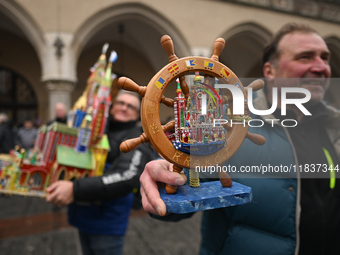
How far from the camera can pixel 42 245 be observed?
2.99 metres

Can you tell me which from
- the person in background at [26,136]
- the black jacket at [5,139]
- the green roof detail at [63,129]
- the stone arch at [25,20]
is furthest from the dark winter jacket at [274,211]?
the stone arch at [25,20]

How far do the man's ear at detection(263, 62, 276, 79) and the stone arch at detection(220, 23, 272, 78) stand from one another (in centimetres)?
557

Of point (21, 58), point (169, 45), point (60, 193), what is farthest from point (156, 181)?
point (21, 58)

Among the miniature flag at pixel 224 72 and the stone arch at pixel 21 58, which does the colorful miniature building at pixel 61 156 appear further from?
Result: the stone arch at pixel 21 58

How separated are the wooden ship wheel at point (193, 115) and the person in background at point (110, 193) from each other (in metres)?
0.87

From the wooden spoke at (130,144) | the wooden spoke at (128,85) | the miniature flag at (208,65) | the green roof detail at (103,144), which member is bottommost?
the green roof detail at (103,144)

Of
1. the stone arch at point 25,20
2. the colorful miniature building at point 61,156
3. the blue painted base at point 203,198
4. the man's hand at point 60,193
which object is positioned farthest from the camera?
the stone arch at point 25,20

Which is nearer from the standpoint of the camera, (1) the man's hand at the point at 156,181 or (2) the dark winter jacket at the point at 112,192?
(1) the man's hand at the point at 156,181

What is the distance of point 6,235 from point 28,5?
4.54 m

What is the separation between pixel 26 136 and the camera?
4938 millimetres

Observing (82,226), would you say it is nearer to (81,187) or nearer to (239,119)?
(81,187)

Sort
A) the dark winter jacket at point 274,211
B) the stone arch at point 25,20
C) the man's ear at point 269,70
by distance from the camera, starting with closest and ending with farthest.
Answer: the dark winter jacket at point 274,211 < the man's ear at point 269,70 < the stone arch at point 25,20

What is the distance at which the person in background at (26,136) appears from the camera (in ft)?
16.0

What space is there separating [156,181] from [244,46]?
8.86 metres
